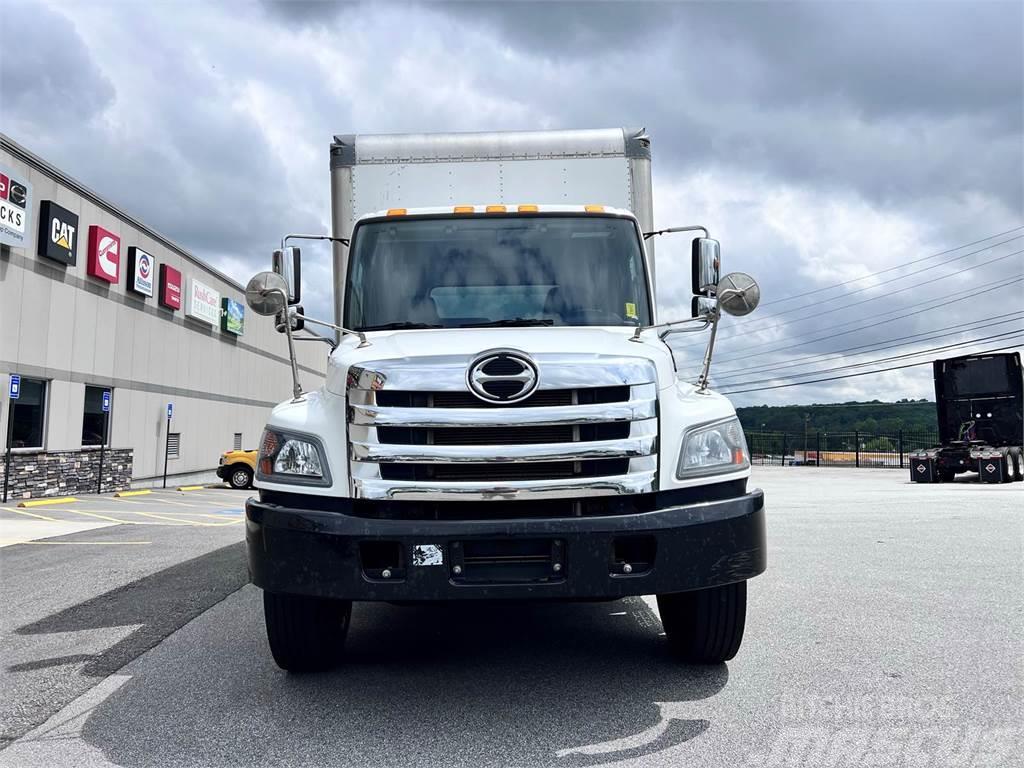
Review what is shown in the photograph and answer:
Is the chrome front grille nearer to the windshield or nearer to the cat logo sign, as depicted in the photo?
the windshield

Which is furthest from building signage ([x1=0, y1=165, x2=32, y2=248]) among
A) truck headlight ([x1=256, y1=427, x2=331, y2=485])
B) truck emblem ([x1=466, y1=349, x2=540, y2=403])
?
truck emblem ([x1=466, y1=349, x2=540, y2=403])

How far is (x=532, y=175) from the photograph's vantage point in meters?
6.11

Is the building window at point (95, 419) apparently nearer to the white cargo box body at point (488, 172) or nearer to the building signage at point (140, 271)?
the building signage at point (140, 271)

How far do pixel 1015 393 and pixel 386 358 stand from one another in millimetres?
23807

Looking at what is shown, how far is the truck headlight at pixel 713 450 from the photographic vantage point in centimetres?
369

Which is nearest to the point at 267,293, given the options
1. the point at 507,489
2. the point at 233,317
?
the point at 507,489

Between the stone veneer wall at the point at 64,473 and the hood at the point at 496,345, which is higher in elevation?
the hood at the point at 496,345

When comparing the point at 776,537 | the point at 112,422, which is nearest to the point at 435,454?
the point at 776,537

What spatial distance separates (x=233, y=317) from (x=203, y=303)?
9.77 feet

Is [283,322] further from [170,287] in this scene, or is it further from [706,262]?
[170,287]

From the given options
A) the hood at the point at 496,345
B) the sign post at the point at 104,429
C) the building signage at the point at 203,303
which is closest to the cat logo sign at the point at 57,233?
the sign post at the point at 104,429

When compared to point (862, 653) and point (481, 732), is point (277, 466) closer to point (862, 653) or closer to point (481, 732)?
point (481, 732)

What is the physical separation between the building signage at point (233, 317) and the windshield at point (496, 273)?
2724 cm

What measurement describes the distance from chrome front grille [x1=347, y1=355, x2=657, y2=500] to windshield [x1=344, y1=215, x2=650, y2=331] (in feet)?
3.35
